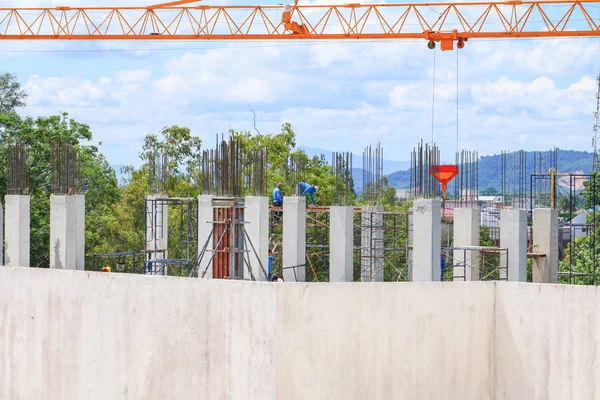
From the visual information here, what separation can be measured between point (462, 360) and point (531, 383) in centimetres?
92

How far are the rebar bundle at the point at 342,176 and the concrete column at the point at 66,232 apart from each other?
5.31 m

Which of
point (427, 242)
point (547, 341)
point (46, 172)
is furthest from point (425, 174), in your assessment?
point (46, 172)

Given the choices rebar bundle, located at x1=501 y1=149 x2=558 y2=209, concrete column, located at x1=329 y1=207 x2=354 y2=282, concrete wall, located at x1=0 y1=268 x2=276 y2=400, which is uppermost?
rebar bundle, located at x1=501 y1=149 x2=558 y2=209

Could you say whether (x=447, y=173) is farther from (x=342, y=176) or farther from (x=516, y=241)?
(x=516, y=241)

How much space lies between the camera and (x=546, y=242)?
60.2ft

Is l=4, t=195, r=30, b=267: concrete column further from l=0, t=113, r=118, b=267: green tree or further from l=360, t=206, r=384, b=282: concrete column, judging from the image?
l=0, t=113, r=118, b=267: green tree

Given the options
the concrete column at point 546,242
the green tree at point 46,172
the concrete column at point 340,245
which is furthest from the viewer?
the green tree at point 46,172

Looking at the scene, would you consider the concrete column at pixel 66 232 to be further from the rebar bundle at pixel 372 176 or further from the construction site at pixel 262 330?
the rebar bundle at pixel 372 176

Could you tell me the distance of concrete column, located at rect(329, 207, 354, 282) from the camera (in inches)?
674

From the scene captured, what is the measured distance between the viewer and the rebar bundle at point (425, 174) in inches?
649

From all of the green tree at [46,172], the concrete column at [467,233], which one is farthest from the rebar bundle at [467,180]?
the green tree at [46,172]

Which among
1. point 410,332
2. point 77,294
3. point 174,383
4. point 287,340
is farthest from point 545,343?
point 77,294

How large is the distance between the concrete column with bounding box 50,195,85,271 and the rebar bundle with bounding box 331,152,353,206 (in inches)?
209

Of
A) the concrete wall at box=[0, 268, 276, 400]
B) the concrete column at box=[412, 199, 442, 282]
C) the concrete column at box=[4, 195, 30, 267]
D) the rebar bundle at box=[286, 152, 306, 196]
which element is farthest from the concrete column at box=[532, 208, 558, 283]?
the concrete column at box=[4, 195, 30, 267]
